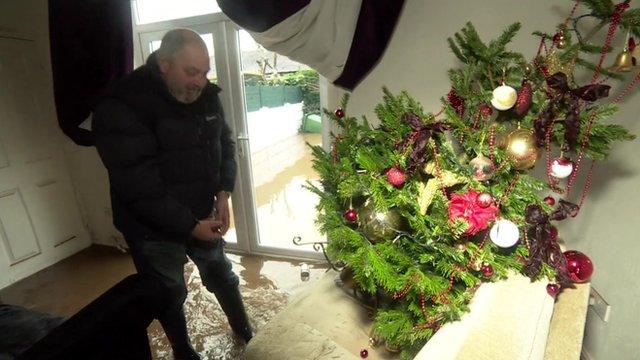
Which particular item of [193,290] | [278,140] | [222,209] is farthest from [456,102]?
[193,290]

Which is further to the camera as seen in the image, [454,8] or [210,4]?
[210,4]

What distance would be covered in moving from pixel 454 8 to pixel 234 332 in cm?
189

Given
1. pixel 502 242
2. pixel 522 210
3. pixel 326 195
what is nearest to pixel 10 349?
pixel 326 195

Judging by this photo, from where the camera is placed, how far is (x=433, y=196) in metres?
0.88

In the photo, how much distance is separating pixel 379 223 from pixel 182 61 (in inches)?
36.9

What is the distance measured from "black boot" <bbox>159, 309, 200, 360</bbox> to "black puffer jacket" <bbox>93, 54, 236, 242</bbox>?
377mm

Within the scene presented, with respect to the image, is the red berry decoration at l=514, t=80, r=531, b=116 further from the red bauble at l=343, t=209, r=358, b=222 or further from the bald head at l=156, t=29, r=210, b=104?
the bald head at l=156, t=29, r=210, b=104

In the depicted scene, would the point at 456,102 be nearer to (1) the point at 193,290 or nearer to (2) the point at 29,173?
(1) the point at 193,290

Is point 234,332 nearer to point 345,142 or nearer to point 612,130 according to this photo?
point 345,142

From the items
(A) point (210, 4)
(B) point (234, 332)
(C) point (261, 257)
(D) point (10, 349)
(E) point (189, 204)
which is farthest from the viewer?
Result: (C) point (261, 257)

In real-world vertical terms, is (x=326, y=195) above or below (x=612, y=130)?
below

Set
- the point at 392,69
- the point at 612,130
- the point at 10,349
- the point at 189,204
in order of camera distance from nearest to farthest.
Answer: the point at 612,130 → the point at 10,349 → the point at 189,204 → the point at 392,69

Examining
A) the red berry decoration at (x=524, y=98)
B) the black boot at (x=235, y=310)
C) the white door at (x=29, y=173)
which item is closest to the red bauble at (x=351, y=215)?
the red berry decoration at (x=524, y=98)

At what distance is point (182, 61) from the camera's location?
46.8 inches
